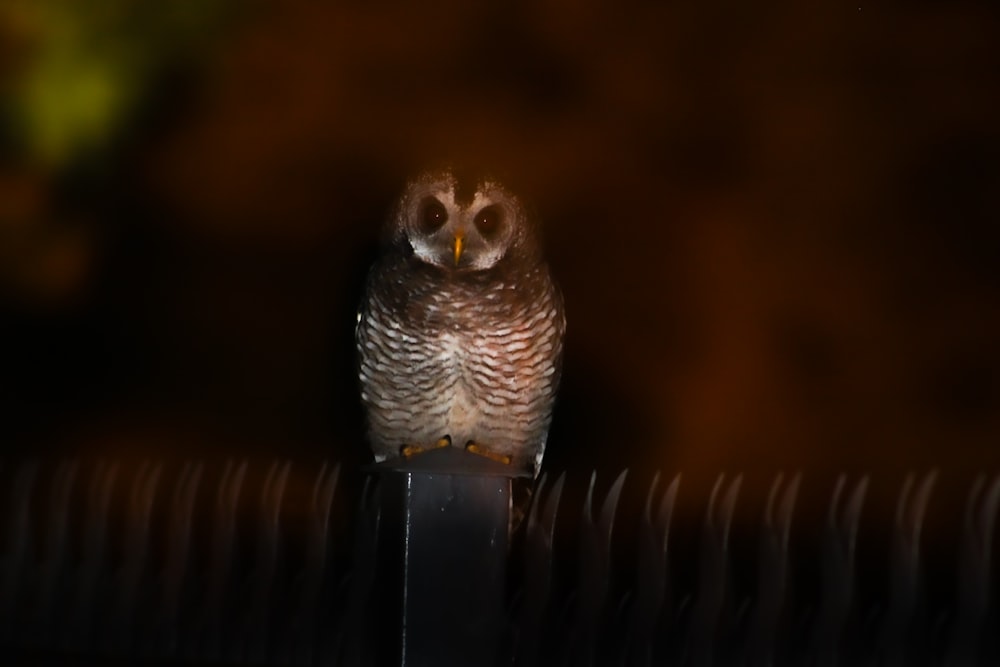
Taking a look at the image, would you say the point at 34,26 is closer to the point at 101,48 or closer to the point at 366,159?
the point at 101,48

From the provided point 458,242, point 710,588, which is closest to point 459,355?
point 458,242

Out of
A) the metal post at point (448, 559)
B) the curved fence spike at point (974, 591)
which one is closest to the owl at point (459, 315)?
the metal post at point (448, 559)

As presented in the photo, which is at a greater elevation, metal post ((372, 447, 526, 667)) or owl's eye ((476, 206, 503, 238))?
owl's eye ((476, 206, 503, 238))

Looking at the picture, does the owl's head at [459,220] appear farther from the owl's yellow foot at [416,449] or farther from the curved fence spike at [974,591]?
the curved fence spike at [974,591]

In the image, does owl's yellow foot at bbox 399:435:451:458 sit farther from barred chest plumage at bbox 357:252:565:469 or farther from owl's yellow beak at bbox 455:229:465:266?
owl's yellow beak at bbox 455:229:465:266

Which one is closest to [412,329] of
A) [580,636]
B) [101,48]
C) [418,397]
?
[418,397]

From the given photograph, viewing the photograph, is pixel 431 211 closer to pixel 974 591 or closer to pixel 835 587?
pixel 835 587

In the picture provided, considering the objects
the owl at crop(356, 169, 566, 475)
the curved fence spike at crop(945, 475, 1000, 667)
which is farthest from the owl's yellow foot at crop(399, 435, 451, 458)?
the curved fence spike at crop(945, 475, 1000, 667)
